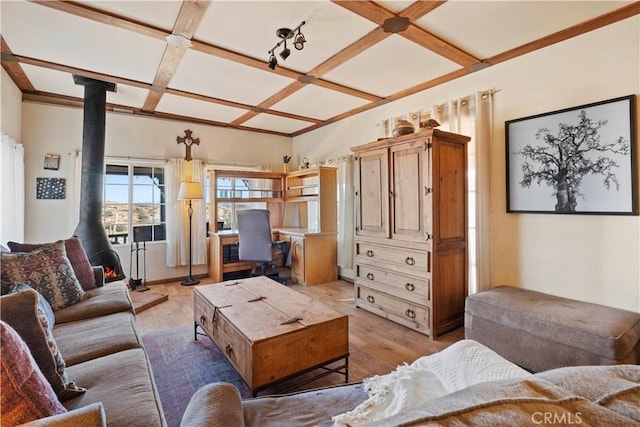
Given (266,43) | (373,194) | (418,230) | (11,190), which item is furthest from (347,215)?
(11,190)

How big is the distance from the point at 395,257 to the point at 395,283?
0.27m

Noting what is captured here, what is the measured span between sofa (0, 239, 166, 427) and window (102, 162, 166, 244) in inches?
78.8

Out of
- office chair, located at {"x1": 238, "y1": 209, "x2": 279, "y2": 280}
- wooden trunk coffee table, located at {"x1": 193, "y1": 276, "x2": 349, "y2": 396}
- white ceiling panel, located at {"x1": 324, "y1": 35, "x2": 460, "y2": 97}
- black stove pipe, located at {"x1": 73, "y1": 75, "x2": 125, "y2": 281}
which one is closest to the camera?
wooden trunk coffee table, located at {"x1": 193, "y1": 276, "x2": 349, "y2": 396}

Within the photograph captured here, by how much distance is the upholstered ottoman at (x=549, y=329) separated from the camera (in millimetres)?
1789

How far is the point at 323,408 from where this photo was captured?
1075mm

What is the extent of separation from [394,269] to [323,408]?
2.12 m

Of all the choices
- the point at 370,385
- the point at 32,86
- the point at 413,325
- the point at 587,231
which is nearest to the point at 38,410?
the point at 370,385

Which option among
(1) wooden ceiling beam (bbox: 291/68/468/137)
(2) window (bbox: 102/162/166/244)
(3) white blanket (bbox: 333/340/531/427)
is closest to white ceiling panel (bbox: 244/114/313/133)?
(1) wooden ceiling beam (bbox: 291/68/468/137)

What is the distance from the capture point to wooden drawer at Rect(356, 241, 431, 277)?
2.78m

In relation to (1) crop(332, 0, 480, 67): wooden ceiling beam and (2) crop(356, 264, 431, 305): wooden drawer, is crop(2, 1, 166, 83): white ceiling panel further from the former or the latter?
(2) crop(356, 264, 431, 305): wooden drawer

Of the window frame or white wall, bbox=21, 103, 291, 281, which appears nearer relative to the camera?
white wall, bbox=21, 103, 291, 281

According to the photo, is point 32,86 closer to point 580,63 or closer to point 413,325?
point 413,325
